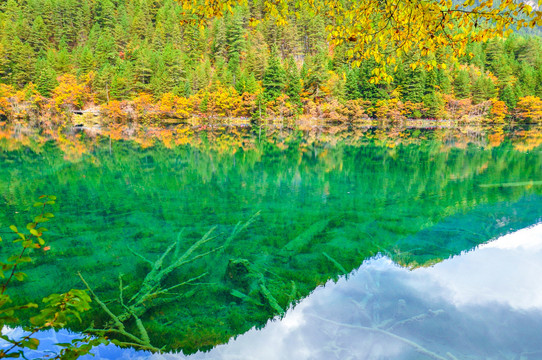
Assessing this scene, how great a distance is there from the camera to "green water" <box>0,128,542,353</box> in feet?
13.3

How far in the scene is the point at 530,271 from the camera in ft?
16.4

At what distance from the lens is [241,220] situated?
671 cm

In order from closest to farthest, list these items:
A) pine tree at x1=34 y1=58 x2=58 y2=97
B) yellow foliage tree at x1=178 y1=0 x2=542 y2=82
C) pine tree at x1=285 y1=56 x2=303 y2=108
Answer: yellow foliage tree at x1=178 y1=0 x2=542 y2=82 → pine tree at x1=285 y1=56 x2=303 y2=108 → pine tree at x1=34 y1=58 x2=58 y2=97

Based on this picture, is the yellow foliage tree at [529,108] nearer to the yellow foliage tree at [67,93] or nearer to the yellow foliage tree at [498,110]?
the yellow foliage tree at [498,110]

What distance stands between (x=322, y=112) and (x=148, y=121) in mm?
23417

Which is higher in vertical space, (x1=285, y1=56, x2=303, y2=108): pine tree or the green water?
(x1=285, y1=56, x2=303, y2=108): pine tree

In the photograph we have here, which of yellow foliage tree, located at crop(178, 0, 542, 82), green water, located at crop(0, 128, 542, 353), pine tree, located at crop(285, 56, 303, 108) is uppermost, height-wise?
pine tree, located at crop(285, 56, 303, 108)

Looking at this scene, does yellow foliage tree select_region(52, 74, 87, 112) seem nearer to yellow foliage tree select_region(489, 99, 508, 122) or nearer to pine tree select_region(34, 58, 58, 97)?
pine tree select_region(34, 58, 58, 97)

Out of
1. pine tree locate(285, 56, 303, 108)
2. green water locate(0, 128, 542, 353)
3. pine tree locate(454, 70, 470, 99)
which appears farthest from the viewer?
pine tree locate(454, 70, 470, 99)

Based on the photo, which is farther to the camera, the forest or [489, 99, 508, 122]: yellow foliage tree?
[489, 99, 508, 122]: yellow foliage tree

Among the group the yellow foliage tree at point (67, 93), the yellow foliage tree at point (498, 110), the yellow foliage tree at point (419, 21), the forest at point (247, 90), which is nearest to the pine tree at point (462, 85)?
the forest at point (247, 90)

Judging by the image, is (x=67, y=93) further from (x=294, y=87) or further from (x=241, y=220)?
(x=241, y=220)

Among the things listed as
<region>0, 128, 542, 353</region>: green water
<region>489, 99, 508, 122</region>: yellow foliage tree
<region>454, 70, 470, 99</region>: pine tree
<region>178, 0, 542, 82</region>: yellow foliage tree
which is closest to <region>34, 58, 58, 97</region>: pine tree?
<region>0, 128, 542, 353</region>: green water

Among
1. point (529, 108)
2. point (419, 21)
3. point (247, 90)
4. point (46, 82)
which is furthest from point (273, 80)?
point (419, 21)
